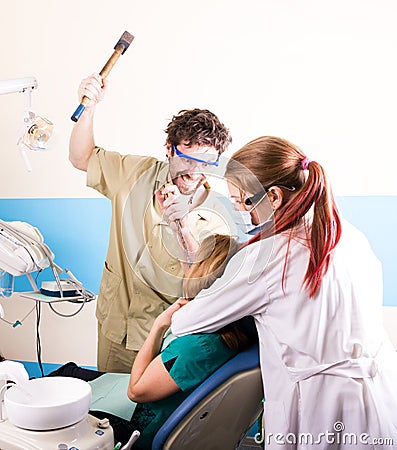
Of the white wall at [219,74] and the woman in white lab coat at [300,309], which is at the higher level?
the white wall at [219,74]

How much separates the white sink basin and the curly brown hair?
2.30 feet

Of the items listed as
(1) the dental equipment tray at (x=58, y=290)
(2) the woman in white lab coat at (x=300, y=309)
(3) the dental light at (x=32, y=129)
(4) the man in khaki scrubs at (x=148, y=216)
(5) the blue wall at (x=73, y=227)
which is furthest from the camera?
(5) the blue wall at (x=73, y=227)

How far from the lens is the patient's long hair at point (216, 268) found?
129cm

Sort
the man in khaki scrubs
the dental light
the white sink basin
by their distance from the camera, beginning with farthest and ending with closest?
the dental light < the man in khaki scrubs < the white sink basin

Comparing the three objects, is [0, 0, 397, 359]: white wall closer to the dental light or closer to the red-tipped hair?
the dental light

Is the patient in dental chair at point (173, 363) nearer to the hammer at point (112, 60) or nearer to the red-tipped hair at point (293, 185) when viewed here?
the red-tipped hair at point (293, 185)

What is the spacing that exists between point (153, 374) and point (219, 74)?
1.30 m

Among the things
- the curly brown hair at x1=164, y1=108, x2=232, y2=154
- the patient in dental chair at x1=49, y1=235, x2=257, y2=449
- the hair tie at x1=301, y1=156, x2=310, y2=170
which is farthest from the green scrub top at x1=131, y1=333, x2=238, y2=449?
the curly brown hair at x1=164, y1=108, x2=232, y2=154

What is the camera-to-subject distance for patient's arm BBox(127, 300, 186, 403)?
127cm

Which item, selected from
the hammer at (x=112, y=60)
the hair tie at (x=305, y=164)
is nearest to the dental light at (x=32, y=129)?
the hammer at (x=112, y=60)

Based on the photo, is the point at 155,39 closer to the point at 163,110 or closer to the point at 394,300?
the point at 163,110

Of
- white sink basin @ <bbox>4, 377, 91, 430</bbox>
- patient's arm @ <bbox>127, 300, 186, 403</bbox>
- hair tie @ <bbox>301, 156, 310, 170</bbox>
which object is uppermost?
hair tie @ <bbox>301, 156, 310, 170</bbox>

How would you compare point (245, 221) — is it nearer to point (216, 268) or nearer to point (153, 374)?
point (216, 268)

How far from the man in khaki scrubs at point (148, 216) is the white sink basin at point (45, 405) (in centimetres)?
34
